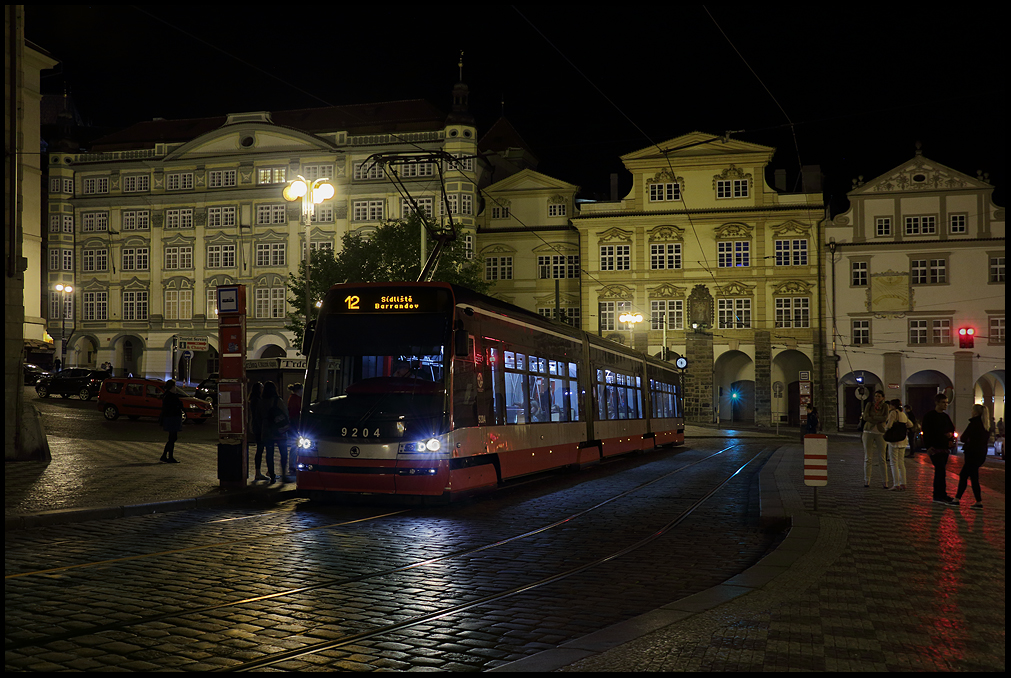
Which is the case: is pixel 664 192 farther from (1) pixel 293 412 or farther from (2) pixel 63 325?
(1) pixel 293 412

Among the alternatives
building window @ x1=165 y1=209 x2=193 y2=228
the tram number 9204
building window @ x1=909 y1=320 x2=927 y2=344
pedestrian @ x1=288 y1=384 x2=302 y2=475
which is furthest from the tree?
the tram number 9204

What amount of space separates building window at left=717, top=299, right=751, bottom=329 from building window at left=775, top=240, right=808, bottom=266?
9.91 ft

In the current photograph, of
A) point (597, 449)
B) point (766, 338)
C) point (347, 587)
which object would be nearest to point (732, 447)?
point (597, 449)

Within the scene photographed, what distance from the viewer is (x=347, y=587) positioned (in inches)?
A: 312

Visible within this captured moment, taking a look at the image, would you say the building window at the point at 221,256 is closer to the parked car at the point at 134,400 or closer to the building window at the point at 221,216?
the building window at the point at 221,216

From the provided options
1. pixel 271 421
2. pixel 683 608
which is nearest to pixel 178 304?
pixel 271 421

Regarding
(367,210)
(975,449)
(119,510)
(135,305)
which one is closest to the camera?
(119,510)

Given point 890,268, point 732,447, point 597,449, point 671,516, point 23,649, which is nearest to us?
point 23,649

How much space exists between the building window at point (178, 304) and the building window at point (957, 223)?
46758mm

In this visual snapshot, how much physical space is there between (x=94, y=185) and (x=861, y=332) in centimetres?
5058

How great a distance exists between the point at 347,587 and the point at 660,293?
166ft

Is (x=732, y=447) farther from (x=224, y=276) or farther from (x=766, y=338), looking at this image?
(x=224, y=276)

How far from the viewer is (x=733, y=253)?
56219 mm

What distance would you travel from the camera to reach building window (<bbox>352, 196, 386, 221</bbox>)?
200ft
